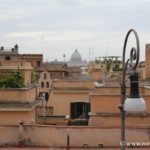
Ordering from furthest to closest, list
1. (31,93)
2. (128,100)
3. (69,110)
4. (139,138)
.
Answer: (69,110) < (31,93) < (139,138) < (128,100)

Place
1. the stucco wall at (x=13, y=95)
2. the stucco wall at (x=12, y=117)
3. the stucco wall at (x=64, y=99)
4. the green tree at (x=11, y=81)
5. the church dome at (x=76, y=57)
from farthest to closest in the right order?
the church dome at (x=76, y=57), the stucco wall at (x=64, y=99), the green tree at (x=11, y=81), the stucco wall at (x=13, y=95), the stucco wall at (x=12, y=117)

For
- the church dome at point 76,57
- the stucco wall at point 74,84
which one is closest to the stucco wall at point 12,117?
the stucco wall at point 74,84

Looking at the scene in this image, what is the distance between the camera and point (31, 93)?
2838cm

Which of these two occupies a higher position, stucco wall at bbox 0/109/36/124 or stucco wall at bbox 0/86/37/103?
stucco wall at bbox 0/86/37/103

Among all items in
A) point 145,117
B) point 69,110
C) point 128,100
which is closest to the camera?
point 128,100

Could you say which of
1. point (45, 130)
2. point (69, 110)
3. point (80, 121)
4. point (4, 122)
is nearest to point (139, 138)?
point (45, 130)

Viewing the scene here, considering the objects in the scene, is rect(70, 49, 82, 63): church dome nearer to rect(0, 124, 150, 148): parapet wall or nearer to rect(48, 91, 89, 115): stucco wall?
rect(48, 91, 89, 115): stucco wall

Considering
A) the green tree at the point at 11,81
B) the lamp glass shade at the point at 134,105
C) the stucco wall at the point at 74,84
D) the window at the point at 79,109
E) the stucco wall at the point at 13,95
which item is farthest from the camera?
the stucco wall at the point at 74,84

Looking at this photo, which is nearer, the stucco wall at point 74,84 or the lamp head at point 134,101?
the lamp head at point 134,101

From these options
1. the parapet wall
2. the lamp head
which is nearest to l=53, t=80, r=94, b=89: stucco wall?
the parapet wall

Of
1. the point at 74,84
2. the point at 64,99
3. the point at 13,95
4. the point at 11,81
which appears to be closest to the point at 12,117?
the point at 13,95

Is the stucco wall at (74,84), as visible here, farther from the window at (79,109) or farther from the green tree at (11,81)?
the green tree at (11,81)

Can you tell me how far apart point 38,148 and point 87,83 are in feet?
58.3

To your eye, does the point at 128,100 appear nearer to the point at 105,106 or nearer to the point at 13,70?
the point at 105,106
